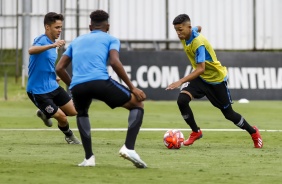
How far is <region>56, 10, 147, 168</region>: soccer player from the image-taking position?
11094 millimetres

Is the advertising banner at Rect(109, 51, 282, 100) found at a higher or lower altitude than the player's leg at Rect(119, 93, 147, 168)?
lower

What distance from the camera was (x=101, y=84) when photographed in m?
11.1

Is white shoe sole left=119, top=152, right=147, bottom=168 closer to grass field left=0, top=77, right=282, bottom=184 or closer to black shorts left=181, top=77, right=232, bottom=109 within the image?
grass field left=0, top=77, right=282, bottom=184

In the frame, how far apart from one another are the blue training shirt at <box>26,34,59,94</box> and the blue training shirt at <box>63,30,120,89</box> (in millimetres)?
4063

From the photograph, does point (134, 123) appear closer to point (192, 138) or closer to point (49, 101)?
point (192, 138)

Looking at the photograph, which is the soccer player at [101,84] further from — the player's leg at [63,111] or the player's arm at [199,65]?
the player's leg at [63,111]

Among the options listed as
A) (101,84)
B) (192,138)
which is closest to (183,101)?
(192,138)

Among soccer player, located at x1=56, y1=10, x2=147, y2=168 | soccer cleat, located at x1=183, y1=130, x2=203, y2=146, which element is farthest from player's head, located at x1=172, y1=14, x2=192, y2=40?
soccer player, located at x1=56, y1=10, x2=147, y2=168

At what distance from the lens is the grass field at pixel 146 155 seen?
33.9 ft

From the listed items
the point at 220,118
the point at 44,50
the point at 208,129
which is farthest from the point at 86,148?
the point at 220,118

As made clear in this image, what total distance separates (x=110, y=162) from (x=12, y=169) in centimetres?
152

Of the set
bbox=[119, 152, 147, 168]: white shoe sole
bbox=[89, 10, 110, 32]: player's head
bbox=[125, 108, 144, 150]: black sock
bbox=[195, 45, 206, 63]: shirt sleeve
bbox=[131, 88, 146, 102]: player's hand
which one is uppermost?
bbox=[89, 10, 110, 32]: player's head

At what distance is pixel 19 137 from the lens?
16719mm

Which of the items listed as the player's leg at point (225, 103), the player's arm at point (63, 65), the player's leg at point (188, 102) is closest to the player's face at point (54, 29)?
the player's leg at point (188, 102)
